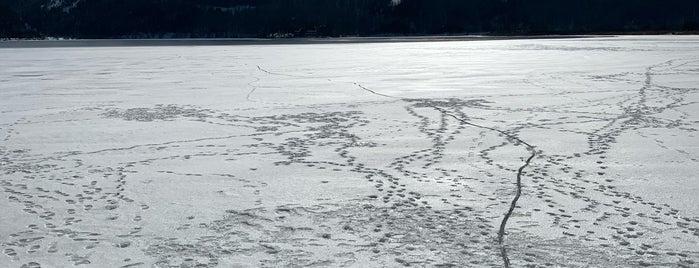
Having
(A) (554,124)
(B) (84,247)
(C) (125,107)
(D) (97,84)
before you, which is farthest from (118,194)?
(D) (97,84)

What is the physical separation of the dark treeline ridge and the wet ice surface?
93057 millimetres

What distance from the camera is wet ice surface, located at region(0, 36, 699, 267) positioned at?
2725 millimetres

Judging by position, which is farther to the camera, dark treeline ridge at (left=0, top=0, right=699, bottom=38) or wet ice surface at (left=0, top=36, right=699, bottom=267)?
dark treeline ridge at (left=0, top=0, right=699, bottom=38)

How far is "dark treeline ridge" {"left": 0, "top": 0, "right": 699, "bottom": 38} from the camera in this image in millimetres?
109125

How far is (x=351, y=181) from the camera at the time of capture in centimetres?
384

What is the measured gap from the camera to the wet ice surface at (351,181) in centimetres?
272

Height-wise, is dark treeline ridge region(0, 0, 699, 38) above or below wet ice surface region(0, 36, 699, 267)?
below

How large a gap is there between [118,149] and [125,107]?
2542mm

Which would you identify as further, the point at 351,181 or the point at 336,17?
the point at 336,17

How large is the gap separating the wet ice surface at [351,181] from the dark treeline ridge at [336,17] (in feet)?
305

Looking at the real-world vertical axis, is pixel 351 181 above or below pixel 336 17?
above

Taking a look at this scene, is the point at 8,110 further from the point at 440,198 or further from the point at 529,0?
the point at 529,0

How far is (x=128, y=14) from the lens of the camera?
134500 mm

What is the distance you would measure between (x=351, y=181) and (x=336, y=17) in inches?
4504
